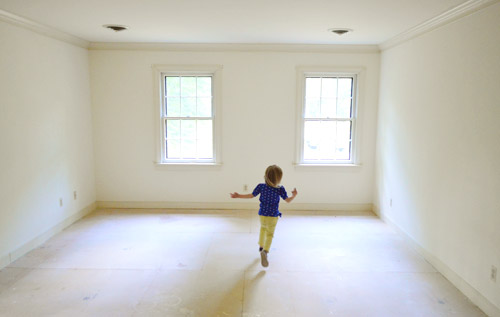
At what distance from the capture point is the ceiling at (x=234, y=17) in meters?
3.16

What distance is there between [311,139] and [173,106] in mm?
2241

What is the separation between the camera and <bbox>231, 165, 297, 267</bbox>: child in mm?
3398

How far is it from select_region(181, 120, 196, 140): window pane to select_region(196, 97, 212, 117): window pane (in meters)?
0.18

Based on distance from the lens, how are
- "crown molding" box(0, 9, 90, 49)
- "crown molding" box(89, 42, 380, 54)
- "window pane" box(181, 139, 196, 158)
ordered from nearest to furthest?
"crown molding" box(0, 9, 90, 49) → "crown molding" box(89, 42, 380, 54) → "window pane" box(181, 139, 196, 158)

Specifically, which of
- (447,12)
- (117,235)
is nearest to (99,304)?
(117,235)

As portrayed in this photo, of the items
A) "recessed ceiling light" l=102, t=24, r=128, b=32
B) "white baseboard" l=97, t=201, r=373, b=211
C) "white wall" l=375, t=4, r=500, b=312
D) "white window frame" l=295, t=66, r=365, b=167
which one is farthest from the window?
"recessed ceiling light" l=102, t=24, r=128, b=32

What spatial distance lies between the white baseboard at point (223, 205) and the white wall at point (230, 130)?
0.06 m

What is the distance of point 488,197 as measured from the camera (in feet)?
9.21

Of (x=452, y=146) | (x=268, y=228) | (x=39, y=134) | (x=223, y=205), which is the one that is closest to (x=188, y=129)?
(x=223, y=205)

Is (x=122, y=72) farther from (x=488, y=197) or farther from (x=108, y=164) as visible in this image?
(x=488, y=197)

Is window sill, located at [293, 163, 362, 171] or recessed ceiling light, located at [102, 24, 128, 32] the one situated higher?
recessed ceiling light, located at [102, 24, 128, 32]

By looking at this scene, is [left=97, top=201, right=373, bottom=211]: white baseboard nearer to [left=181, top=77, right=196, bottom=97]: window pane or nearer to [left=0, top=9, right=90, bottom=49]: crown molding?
[left=181, top=77, right=196, bottom=97]: window pane

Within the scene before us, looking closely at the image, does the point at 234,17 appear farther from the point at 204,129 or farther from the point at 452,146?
the point at 452,146

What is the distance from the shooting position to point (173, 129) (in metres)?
5.57
